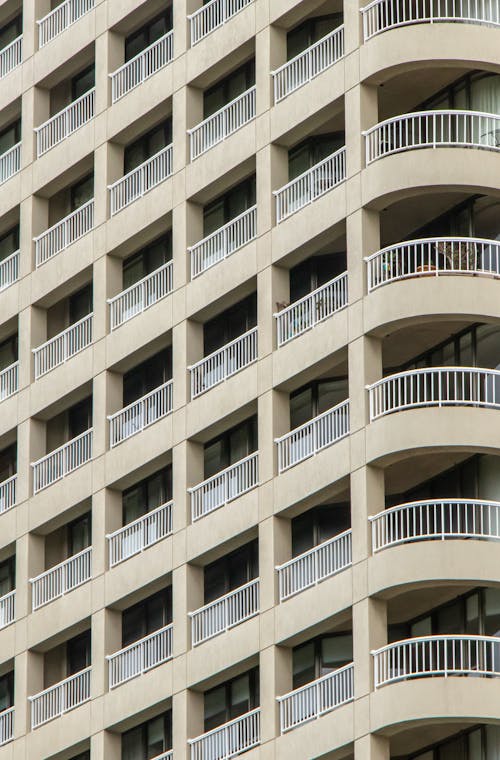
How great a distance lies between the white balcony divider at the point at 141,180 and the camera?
3349 inches

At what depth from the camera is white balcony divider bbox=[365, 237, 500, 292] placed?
76.3 meters

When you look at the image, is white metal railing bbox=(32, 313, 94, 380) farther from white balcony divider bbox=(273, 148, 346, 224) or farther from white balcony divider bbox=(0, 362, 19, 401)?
white balcony divider bbox=(273, 148, 346, 224)

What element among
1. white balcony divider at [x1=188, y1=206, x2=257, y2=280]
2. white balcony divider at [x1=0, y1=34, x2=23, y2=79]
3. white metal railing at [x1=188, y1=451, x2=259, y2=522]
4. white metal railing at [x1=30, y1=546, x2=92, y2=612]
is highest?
white balcony divider at [x1=0, y1=34, x2=23, y2=79]

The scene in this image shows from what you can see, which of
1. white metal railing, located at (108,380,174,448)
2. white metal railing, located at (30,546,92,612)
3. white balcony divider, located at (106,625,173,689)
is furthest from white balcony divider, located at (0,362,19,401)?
white balcony divider, located at (106,625,173,689)

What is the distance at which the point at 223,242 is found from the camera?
270 ft

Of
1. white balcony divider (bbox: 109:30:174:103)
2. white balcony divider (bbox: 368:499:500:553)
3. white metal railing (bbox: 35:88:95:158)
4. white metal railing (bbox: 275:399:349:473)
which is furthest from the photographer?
white metal railing (bbox: 35:88:95:158)

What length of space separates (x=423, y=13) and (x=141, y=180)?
420 inches

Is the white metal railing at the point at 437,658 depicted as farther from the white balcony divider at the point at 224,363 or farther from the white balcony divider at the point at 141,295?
the white balcony divider at the point at 141,295

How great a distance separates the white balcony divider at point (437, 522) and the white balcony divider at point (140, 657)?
26.5 ft

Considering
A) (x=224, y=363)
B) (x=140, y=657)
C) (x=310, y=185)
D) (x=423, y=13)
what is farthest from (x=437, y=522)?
(x=423, y=13)

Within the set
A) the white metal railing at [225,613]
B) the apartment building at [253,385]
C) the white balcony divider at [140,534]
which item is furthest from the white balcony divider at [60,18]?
the white metal railing at [225,613]

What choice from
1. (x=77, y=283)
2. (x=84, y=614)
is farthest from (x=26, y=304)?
(x=84, y=614)

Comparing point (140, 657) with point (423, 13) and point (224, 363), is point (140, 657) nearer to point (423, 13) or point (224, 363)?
point (224, 363)

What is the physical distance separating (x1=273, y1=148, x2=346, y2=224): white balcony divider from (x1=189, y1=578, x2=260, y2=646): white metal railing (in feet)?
29.8
